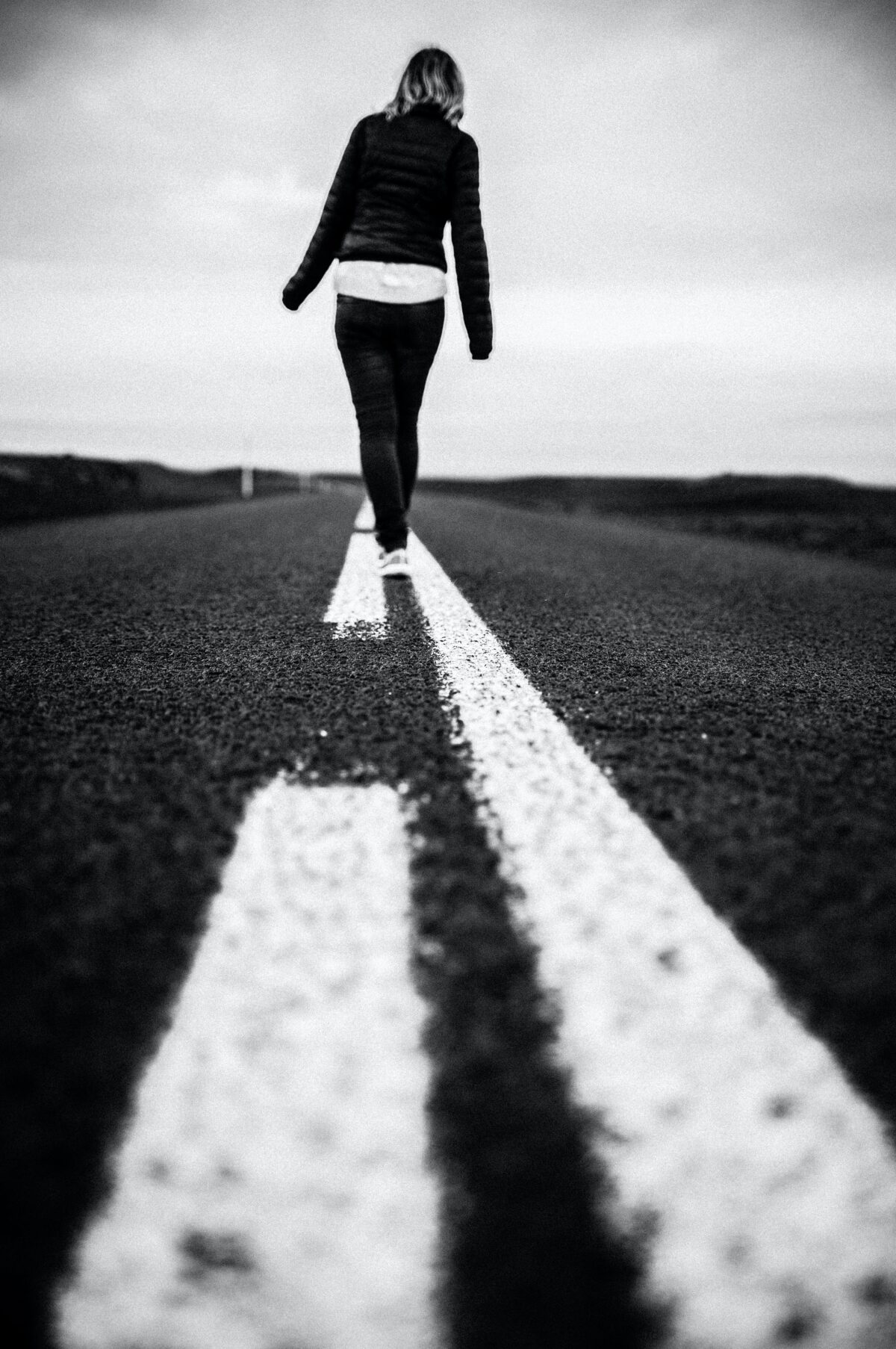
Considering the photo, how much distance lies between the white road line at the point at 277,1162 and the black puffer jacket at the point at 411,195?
11.2ft

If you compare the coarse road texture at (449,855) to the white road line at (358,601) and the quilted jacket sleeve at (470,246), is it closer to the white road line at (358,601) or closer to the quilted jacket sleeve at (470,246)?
the white road line at (358,601)

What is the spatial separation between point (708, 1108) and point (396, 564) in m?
3.32

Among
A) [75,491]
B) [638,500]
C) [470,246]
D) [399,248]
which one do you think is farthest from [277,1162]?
[638,500]

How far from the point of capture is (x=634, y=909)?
0.99 meters

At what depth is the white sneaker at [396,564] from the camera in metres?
3.88

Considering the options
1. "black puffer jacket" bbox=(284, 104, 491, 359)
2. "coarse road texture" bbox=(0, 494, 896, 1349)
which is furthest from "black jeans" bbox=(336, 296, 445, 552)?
"coarse road texture" bbox=(0, 494, 896, 1349)

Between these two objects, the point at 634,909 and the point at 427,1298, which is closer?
the point at 427,1298

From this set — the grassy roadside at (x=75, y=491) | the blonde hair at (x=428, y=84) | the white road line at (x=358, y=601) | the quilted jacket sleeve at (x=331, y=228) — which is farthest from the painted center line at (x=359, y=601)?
the grassy roadside at (x=75, y=491)

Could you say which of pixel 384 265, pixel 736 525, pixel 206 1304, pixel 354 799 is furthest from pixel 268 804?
pixel 736 525

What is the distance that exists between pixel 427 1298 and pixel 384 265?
3747 mm

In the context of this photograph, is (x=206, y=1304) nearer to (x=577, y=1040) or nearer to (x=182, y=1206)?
(x=182, y=1206)

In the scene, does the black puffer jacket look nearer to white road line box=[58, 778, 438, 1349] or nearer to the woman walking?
the woman walking

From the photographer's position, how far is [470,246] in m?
3.66

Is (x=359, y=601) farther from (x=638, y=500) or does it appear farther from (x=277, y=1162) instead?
(x=638, y=500)
